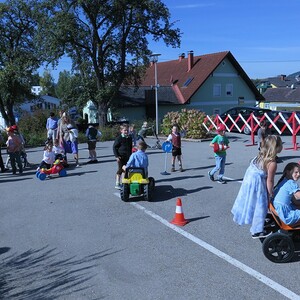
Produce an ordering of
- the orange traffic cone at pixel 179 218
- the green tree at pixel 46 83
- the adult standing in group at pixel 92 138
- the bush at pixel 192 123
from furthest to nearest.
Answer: the green tree at pixel 46 83 → the bush at pixel 192 123 → the adult standing in group at pixel 92 138 → the orange traffic cone at pixel 179 218

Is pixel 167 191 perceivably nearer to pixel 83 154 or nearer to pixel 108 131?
pixel 83 154

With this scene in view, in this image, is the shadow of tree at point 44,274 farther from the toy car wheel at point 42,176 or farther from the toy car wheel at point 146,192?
the toy car wheel at point 42,176

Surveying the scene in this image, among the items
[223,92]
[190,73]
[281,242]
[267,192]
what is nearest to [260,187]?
[267,192]

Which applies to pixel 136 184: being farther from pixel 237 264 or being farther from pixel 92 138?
pixel 92 138

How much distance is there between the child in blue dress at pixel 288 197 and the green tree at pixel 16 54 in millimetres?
28400

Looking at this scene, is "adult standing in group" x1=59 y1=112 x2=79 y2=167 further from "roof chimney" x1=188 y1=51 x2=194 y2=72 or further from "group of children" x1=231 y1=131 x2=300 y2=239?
"roof chimney" x1=188 y1=51 x2=194 y2=72

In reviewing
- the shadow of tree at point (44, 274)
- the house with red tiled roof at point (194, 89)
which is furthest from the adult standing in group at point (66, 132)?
the house with red tiled roof at point (194, 89)

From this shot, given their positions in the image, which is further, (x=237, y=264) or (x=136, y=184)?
(x=136, y=184)

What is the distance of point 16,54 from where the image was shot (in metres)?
33.0

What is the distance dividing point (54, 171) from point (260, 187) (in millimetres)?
7511

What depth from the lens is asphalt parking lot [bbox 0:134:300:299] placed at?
14.9ft

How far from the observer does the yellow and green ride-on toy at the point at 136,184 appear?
812 centimetres

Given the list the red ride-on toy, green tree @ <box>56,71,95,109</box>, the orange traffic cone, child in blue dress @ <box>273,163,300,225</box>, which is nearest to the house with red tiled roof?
green tree @ <box>56,71,95,109</box>

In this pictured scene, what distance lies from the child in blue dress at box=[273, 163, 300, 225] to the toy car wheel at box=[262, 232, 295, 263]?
8.6 inches
